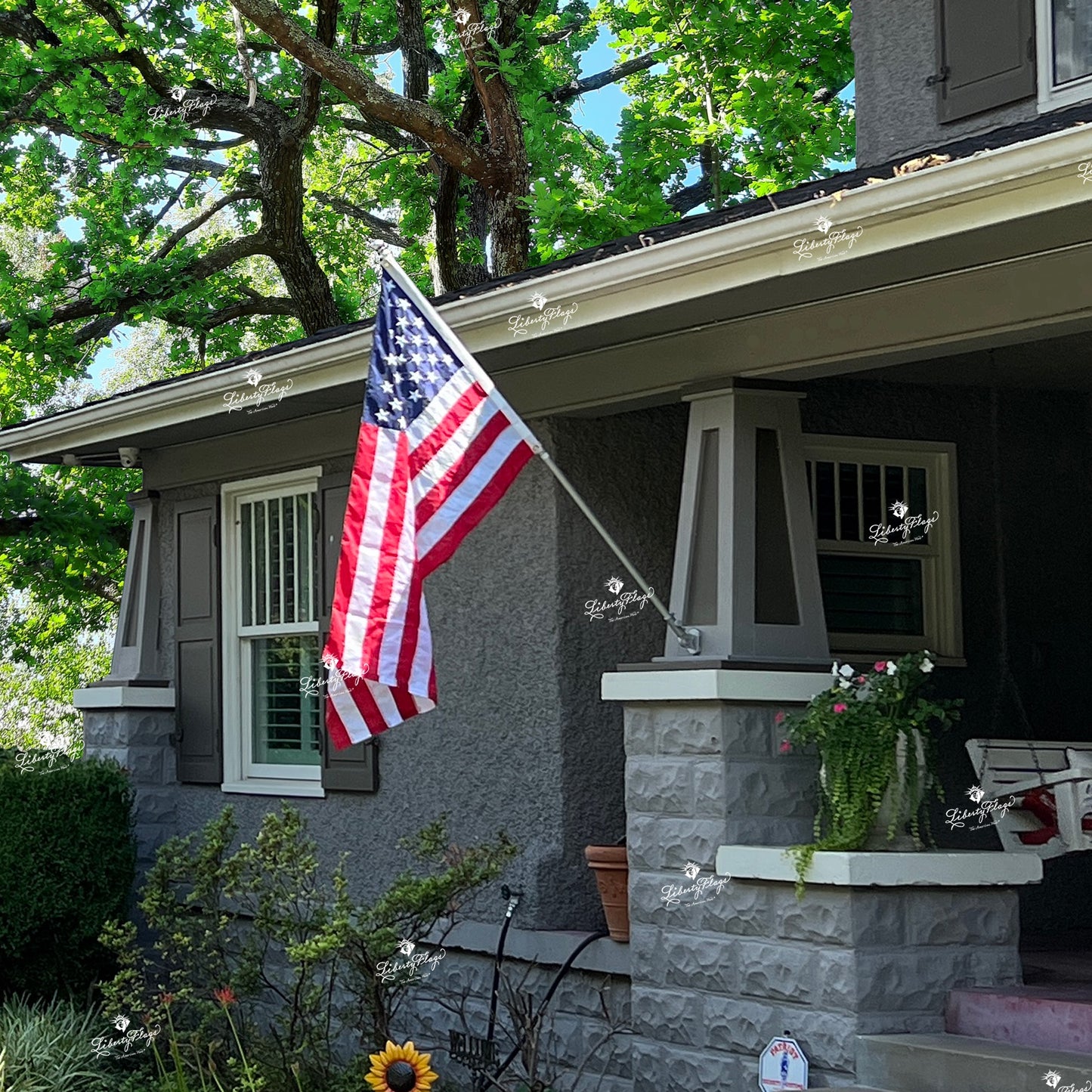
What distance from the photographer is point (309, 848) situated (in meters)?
6.80

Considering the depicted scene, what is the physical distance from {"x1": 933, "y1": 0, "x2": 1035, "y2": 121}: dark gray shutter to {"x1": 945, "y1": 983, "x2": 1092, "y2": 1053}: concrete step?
384cm

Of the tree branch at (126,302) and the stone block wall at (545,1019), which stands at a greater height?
the tree branch at (126,302)

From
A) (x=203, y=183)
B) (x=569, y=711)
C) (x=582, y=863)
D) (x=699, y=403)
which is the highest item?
(x=203, y=183)

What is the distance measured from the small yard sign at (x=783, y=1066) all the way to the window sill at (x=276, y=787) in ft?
11.1

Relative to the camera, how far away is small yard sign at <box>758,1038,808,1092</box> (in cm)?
555

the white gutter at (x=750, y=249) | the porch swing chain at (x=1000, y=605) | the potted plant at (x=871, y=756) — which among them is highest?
the white gutter at (x=750, y=249)

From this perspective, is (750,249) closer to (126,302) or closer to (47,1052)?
(47,1052)

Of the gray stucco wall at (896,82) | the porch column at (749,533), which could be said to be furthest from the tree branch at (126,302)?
the porch column at (749,533)

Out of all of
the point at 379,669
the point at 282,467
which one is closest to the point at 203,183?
the point at 282,467

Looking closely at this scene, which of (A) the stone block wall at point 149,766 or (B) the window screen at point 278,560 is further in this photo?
(A) the stone block wall at point 149,766

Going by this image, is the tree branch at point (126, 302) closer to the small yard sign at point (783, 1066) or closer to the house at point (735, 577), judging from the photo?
the house at point (735, 577)

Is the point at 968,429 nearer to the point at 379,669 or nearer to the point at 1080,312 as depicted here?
the point at 1080,312

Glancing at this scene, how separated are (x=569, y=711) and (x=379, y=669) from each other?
1.81m

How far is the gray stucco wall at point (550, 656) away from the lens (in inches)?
284
